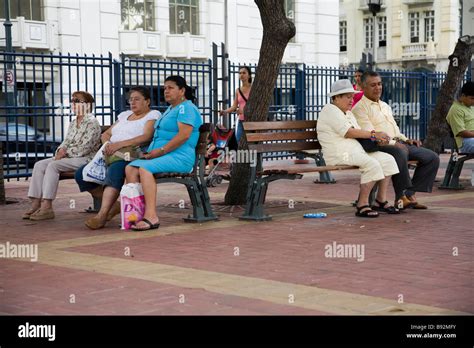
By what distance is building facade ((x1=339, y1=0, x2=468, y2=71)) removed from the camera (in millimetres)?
53375

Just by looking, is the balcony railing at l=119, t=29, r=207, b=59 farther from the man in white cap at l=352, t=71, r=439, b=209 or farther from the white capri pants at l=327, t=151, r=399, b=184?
the white capri pants at l=327, t=151, r=399, b=184

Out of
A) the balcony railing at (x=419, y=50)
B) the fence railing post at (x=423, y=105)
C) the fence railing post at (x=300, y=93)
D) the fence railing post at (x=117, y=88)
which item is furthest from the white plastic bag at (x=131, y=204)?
the balcony railing at (x=419, y=50)

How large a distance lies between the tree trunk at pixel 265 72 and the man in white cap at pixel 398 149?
1125mm

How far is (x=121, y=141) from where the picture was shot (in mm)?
9398

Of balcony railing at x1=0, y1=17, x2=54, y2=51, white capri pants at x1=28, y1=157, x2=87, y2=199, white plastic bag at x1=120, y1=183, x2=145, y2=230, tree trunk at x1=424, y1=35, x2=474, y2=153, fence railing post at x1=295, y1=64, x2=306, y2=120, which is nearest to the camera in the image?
white plastic bag at x1=120, y1=183, x2=145, y2=230

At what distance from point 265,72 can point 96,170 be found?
2.60m

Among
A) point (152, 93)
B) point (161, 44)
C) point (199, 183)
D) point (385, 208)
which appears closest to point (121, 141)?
point (199, 183)

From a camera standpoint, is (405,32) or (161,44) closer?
(161,44)

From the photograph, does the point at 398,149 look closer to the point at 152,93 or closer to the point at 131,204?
the point at 131,204

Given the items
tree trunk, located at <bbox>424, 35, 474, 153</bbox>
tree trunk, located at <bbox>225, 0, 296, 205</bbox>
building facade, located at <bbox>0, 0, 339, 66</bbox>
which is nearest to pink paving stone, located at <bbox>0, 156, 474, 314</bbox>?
tree trunk, located at <bbox>225, 0, 296, 205</bbox>

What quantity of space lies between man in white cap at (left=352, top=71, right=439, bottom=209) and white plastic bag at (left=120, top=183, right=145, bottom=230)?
9.68 feet

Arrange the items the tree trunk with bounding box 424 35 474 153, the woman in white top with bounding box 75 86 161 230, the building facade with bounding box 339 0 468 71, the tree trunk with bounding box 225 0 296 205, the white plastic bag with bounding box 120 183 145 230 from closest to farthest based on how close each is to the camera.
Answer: the white plastic bag with bounding box 120 183 145 230, the woman in white top with bounding box 75 86 161 230, the tree trunk with bounding box 225 0 296 205, the tree trunk with bounding box 424 35 474 153, the building facade with bounding box 339 0 468 71
